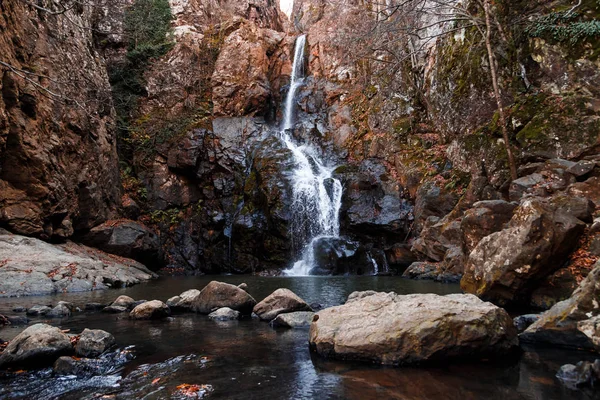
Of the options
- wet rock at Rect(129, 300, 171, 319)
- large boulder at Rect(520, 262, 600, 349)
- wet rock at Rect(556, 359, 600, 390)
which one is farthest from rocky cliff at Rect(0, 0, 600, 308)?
wet rock at Rect(129, 300, 171, 319)

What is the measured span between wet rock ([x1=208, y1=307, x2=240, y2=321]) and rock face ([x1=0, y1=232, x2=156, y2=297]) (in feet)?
19.7

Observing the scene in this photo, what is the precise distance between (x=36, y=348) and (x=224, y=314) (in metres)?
3.38

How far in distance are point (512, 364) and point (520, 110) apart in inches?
455

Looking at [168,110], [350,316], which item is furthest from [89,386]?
[168,110]

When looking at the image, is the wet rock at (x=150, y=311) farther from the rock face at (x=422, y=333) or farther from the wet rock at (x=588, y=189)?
the wet rock at (x=588, y=189)

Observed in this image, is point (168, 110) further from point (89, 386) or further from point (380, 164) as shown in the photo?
point (89, 386)

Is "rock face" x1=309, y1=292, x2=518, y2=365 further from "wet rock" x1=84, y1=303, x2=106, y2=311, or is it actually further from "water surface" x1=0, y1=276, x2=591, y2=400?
"wet rock" x1=84, y1=303, x2=106, y2=311

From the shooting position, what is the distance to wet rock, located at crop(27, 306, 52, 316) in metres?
7.84

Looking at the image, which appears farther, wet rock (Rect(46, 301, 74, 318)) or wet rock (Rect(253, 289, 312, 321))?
wet rock (Rect(46, 301, 74, 318))

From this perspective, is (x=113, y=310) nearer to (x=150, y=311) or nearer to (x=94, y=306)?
(x=94, y=306)

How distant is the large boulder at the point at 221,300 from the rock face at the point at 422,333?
127 inches

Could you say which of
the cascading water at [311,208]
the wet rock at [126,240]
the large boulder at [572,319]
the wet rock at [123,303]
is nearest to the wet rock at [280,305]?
the wet rock at [123,303]

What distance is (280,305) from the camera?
7500 millimetres

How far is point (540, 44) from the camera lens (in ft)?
44.4
